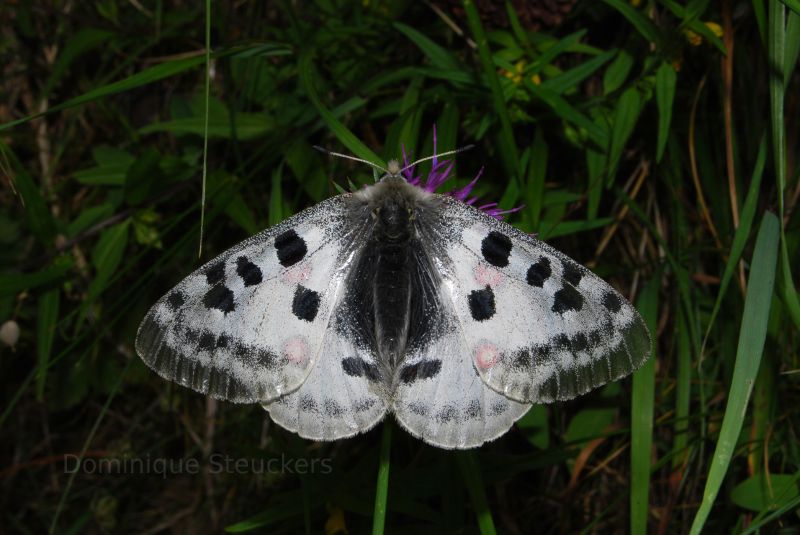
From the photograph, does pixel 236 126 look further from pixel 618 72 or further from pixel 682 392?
pixel 682 392

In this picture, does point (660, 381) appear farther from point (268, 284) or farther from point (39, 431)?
point (39, 431)

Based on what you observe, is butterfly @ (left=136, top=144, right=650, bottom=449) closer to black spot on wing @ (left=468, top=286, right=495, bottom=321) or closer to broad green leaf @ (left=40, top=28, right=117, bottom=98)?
black spot on wing @ (left=468, top=286, right=495, bottom=321)

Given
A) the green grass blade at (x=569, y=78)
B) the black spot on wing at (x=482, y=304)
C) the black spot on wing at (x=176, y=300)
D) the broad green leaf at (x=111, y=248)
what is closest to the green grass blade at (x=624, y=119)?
the green grass blade at (x=569, y=78)

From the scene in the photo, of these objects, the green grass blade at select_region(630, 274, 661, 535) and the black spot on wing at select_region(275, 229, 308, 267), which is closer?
the black spot on wing at select_region(275, 229, 308, 267)

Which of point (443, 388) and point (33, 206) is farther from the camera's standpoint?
point (33, 206)

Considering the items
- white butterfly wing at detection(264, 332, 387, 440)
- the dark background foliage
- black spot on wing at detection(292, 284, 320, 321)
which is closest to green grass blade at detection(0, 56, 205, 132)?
the dark background foliage

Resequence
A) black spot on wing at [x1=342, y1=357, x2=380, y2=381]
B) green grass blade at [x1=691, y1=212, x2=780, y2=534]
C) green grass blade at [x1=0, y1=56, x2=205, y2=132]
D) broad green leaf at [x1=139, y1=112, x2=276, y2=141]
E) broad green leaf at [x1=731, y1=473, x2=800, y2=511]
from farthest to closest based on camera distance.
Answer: broad green leaf at [x1=139, y1=112, x2=276, y2=141] → broad green leaf at [x1=731, y1=473, x2=800, y2=511] → green grass blade at [x1=0, y1=56, x2=205, y2=132] → black spot on wing at [x1=342, y1=357, x2=380, y2=381] → green grass blade at [x1=691, y1=212, x2=780, y2=534]

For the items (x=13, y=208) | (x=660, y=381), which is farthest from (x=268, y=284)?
(x=13, y=208)

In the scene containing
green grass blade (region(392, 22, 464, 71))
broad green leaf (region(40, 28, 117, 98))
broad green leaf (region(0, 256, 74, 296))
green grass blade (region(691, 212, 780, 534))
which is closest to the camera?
green grass blade (region(691, 212, 780, 534))

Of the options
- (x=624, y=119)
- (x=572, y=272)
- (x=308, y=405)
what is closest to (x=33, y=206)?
(x=308, y=405)
